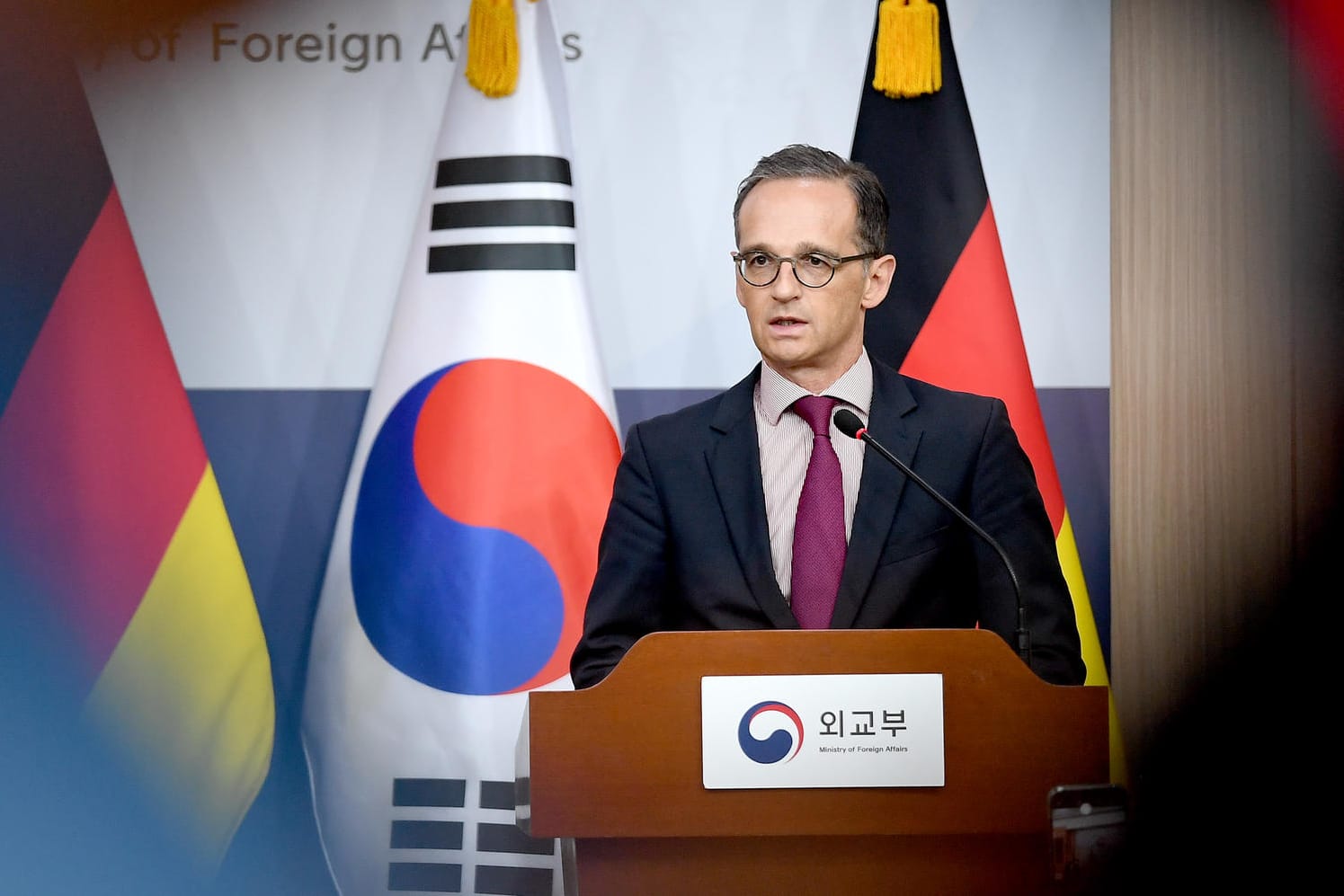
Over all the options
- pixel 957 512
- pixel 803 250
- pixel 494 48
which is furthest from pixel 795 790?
pixel 494 48

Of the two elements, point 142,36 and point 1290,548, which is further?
point 142,36

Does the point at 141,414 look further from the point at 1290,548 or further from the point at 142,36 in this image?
the point at 1290,548

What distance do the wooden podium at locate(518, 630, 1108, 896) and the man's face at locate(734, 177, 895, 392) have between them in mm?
825

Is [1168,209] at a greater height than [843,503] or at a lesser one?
greater

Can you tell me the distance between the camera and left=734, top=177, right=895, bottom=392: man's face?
228 cm

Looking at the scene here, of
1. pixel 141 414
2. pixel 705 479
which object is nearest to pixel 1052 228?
pixel 705 479

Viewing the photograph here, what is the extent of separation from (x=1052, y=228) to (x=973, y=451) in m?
1.27

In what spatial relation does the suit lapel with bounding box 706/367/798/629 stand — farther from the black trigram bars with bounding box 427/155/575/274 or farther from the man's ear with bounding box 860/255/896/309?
the black trigram bars with bounding box 427/155/575/274

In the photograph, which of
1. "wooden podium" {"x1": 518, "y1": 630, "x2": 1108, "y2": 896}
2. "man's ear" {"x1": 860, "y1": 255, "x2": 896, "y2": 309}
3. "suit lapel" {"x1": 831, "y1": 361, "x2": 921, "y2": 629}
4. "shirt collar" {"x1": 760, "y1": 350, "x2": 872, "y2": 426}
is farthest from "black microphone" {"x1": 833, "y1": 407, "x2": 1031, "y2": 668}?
"man's ear" {"x1": 860, "y1": 255, "x2": 896, "y2": 309}

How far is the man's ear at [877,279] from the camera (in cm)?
241

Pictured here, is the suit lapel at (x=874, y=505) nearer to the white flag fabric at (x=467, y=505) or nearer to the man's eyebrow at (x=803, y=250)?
the man's eyebrow at (x=803, y=250)

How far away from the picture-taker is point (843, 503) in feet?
7.18

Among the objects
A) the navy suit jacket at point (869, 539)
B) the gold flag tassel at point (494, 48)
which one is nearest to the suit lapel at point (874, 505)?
the navy suit jacket at point (869, 539)

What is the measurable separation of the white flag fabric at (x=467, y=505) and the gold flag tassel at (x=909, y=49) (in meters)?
0.79
